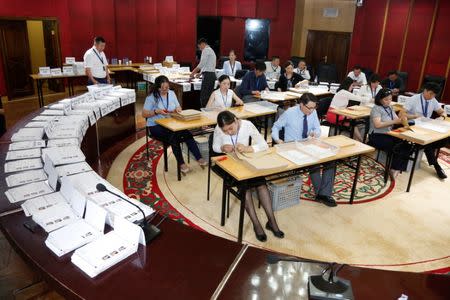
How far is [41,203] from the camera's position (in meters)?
2.16

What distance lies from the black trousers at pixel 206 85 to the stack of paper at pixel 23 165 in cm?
494

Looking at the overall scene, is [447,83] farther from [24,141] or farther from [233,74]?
[24,141]

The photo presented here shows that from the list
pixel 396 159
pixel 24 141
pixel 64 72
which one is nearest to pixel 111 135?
pixel 24 141

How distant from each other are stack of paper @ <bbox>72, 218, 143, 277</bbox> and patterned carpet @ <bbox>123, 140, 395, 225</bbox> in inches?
71.5

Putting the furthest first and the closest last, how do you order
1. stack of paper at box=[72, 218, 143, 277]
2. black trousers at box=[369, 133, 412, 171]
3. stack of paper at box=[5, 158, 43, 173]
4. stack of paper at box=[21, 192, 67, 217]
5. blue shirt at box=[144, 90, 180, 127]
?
blue shirt at box=[144, 90, 180, 127] → black trousers at box=[369, 133, 412, 171] → stack of paper at box=[5, 158, 43, 173] → stack of paper at box=[21, 192, 67, 217] → stack of paper at box=[72, 218, 143, 277]

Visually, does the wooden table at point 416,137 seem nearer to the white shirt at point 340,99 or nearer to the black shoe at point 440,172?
the black shoe at point 440,172

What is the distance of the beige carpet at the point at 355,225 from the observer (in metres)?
3.29

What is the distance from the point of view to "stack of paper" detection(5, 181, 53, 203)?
2.23 m

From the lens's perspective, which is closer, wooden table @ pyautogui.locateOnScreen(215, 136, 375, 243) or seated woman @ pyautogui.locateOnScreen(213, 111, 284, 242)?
wooden table @ pyautogui.locateOnScreen(215, 136, 375, 243)

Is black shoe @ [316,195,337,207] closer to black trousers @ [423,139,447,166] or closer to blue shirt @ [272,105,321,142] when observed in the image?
blue shirt @ [272,105,321,142]

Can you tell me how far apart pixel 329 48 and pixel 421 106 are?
6.99m

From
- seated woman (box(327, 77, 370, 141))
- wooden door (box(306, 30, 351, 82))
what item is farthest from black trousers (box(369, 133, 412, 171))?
wooden door (box(306, 30, 351, 82))

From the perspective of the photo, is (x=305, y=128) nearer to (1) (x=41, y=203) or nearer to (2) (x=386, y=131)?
(2) (x=386, y=131)

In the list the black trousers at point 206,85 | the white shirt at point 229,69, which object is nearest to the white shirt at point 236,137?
the black trousers at point 206,85
